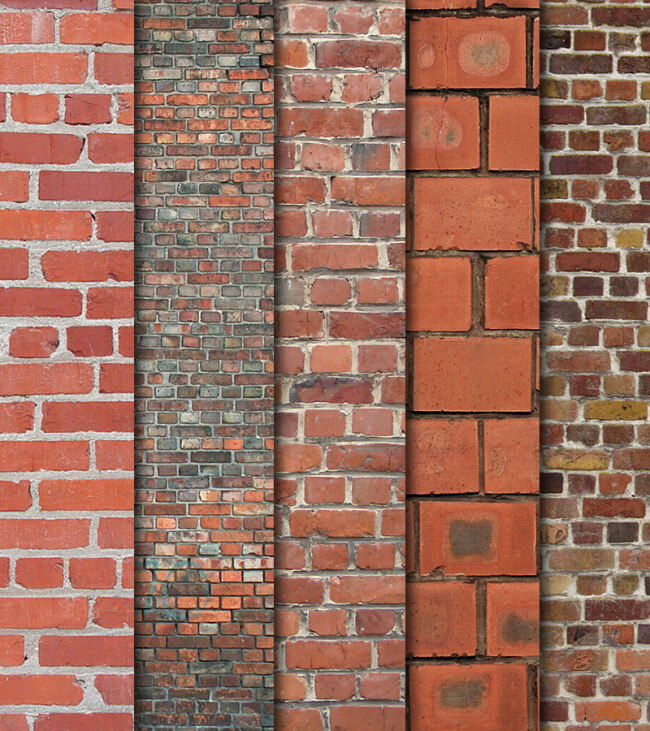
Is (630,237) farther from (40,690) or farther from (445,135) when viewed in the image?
(40,690)

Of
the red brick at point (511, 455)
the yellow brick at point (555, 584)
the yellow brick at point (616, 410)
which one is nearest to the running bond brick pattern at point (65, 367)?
the red brick at point (511, 455)

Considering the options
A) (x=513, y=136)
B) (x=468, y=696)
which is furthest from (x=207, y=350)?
(x=468, y=696)

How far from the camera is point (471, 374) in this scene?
5.50 feet

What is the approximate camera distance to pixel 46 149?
152 cm

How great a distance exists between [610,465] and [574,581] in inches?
13.2

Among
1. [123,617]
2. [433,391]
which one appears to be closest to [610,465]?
[433,391]

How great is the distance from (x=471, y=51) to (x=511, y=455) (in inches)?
42.4

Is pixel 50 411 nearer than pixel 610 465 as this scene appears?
Yes

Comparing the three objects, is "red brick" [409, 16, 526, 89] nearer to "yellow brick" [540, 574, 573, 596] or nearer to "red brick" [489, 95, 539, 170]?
"red brick" [489, 95, 539, 170]

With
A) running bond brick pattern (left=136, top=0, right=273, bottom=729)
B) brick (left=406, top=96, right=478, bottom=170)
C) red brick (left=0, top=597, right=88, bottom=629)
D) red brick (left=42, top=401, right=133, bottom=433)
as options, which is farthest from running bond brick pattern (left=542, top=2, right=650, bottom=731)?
red brick (left=0, top=597, right=88, bottom=629)

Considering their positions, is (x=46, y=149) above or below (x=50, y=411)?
above

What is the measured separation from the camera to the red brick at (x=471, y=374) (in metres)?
1.67

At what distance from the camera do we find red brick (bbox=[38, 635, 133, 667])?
152 centimetres

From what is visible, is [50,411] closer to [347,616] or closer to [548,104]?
[347,616]
